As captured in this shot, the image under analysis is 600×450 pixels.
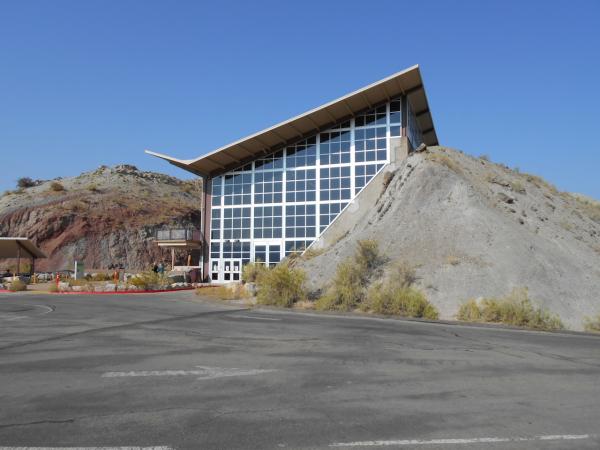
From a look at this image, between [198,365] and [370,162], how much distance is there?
28723mm

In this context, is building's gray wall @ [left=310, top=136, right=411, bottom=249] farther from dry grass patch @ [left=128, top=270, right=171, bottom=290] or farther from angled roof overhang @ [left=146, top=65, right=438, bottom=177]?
dry grass patch @ [left=128, top=270, right=171, bottom=290]

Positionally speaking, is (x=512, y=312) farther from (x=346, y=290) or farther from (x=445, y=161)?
(x=445, y=161)

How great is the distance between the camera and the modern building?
35375 millimetres

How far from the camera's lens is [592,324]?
1730cm

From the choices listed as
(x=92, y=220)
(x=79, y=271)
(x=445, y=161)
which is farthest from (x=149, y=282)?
(x=92, y=220)

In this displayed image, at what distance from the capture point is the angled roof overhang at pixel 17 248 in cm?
4159

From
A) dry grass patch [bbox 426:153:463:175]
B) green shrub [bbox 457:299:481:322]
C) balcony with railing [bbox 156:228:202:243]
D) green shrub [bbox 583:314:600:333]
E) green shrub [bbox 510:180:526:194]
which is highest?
dry grass patch [bbox 426:153:463:175]

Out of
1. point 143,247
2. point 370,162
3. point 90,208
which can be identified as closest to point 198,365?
point 370,162

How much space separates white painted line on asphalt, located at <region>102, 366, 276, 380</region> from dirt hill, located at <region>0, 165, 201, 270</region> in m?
57.4

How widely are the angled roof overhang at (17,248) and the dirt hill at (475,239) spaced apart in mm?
27797

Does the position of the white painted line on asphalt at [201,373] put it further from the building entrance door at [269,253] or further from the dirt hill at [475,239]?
the building entrance door at [269,253]

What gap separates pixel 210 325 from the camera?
14648 millimetres

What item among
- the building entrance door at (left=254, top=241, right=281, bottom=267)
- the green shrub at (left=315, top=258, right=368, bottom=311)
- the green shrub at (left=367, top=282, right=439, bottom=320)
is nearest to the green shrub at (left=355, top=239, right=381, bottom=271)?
the green shrub at (left=315, top=258, right=368, bottom=311)

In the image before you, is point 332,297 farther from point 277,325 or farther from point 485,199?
point 485,199
